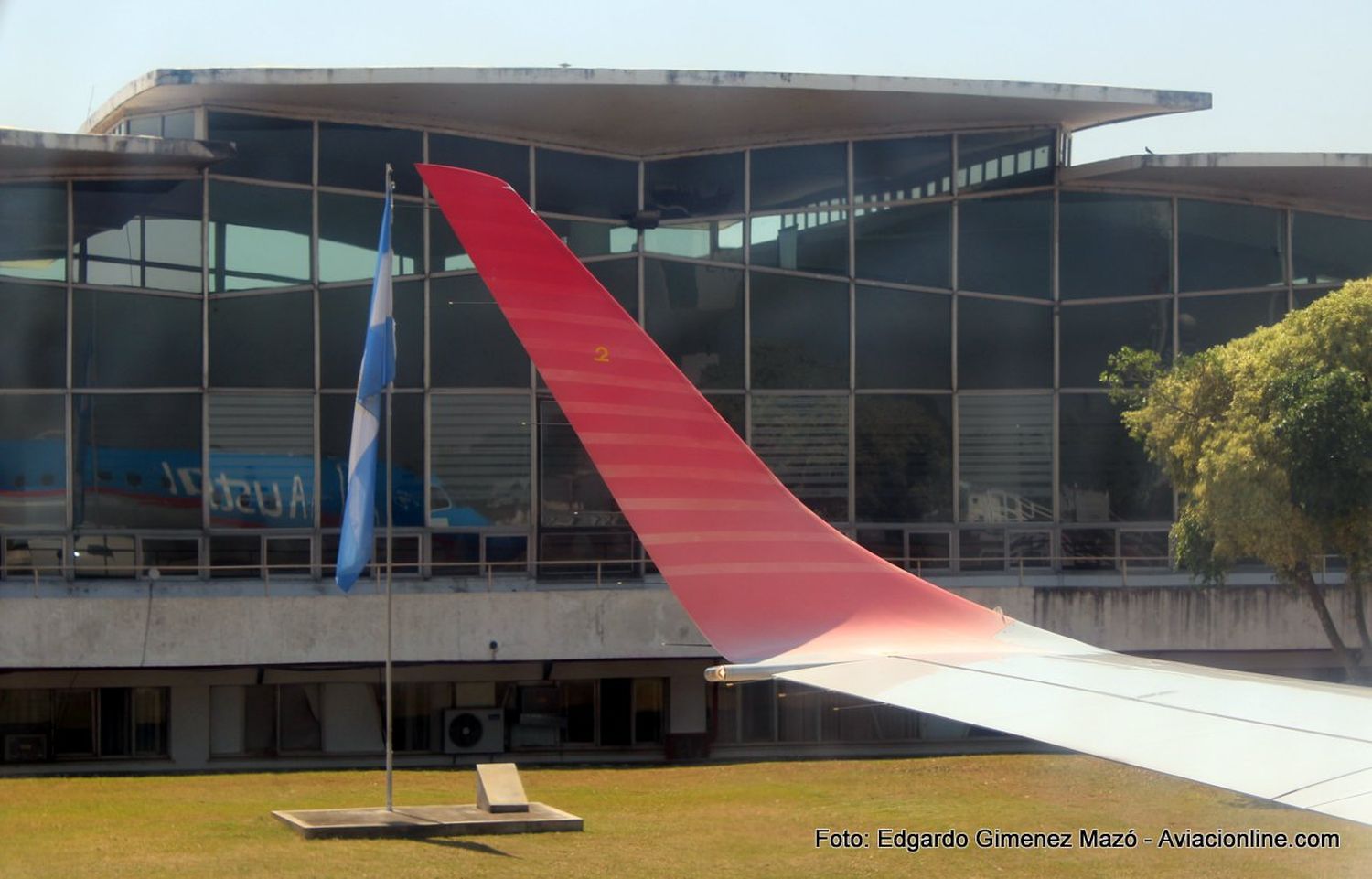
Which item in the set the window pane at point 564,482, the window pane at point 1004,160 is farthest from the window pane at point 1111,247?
the window pane at point 564,482

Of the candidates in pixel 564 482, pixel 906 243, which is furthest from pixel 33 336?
pixel 906 243

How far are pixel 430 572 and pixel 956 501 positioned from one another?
10573 millimetres

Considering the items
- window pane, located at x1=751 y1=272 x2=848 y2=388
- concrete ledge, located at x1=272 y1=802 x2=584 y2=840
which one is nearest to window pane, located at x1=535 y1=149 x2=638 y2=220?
window pane, located at x1=751 y1=272 x2=848 y2=388

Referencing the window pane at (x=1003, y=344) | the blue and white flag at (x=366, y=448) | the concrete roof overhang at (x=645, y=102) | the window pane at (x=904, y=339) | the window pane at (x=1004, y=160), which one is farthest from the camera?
the window pane at (x=1004, y=160)

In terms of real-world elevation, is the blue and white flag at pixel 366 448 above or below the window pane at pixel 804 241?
below

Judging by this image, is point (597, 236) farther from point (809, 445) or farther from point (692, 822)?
point (692, 822)

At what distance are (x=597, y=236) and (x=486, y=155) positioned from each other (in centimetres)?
261

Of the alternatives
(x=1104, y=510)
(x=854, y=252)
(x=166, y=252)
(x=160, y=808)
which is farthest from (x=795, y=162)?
(x=160, y=808)

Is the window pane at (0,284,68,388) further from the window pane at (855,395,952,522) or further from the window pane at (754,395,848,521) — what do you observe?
the window pane at (855,395,952,522)

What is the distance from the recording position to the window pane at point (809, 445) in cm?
2997

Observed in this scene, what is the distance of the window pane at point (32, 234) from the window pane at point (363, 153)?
4.83 metres

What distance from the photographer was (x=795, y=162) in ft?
99.0

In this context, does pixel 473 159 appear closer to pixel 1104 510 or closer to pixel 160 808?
pixel 1104 510

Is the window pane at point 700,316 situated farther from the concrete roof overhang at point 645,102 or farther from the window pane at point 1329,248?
the window pane at point 1329,248
